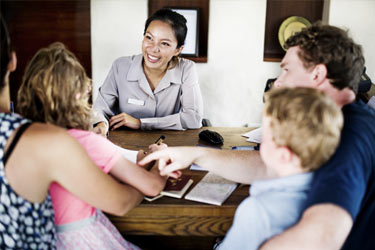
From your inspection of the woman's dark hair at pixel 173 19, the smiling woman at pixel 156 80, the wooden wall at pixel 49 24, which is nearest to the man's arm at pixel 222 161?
the smiling woman at pixel 156 80

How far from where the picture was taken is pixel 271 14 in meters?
3.87

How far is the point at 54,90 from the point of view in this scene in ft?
3.73

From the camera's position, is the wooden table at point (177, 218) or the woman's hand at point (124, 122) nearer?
the wooden table at point (177, 218)

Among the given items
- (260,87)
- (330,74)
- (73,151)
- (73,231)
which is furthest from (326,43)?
(260,87)

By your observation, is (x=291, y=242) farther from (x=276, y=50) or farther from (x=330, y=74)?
(x=276, y=50)

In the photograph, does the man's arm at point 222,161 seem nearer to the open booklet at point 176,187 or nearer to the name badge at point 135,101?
the open booklet at point 176,187

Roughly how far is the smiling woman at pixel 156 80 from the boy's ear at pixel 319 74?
1.27 metres

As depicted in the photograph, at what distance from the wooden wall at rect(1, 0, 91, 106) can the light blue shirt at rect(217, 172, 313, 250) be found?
3.33 metres

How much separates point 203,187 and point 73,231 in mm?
486

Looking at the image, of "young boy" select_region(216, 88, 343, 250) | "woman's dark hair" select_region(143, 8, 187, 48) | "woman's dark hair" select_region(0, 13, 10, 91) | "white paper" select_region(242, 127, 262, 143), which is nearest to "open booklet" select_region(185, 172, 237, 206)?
"young boy" select_region(216, 88, 343, 250)

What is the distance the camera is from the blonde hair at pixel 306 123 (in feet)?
3.02

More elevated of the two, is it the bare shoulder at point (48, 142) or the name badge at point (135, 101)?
the bare shoulder at point (48, 142)

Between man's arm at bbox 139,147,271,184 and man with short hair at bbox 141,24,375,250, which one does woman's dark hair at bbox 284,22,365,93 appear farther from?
man's arm at bbox 139,147,271,184

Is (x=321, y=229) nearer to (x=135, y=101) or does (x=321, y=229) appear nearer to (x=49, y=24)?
(x=135, y=101)
